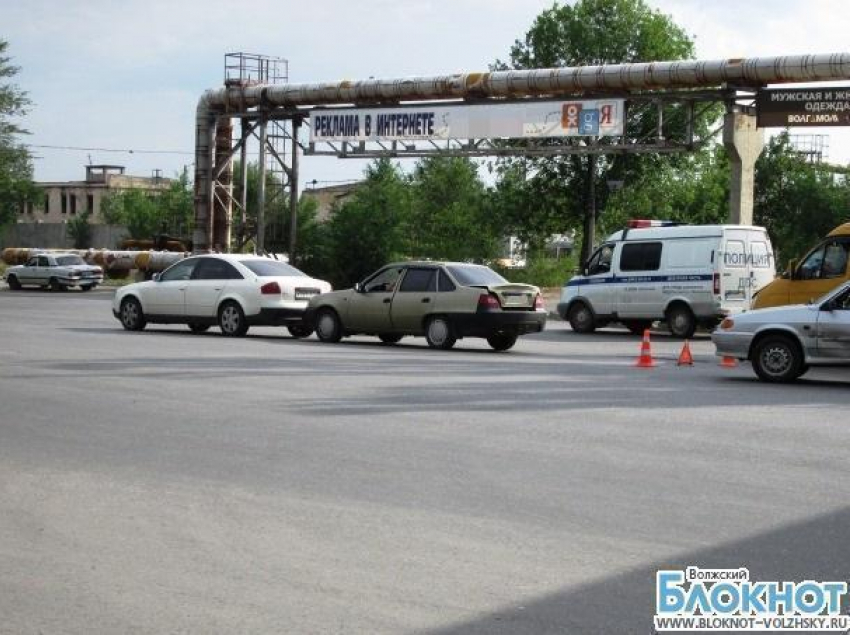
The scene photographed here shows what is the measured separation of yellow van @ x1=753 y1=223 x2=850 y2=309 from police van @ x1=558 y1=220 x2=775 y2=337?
13.5ft

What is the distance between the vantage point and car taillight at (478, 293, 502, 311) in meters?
22.3

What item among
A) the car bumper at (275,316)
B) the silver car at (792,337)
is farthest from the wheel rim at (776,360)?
the car bumper at (275,316)

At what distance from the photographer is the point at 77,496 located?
9.16 meters

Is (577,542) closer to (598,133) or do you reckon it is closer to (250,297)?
(250,297)

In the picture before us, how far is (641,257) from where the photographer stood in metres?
30.0

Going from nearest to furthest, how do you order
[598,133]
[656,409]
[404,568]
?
[404,568] < [656,409] < [598,133]

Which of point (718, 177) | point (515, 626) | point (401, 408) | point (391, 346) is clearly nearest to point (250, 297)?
point (391, 346)

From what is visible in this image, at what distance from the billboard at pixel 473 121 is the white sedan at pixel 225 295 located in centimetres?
1560

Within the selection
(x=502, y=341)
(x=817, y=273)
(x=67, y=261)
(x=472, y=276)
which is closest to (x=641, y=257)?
(x=817, y=273)

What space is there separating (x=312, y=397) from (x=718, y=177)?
58.6 meters

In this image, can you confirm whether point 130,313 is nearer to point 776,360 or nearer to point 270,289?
point 270,289

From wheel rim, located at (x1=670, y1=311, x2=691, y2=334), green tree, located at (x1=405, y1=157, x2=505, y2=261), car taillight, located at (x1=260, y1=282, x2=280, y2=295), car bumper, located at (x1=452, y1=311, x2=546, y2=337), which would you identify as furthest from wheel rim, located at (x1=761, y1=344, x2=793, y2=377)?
green tree, located at (x1=405, y1=157, x2=505, y2=261)

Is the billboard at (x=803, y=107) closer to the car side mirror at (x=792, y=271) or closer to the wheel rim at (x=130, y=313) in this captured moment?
the car side mirror at (x=792, y=271)

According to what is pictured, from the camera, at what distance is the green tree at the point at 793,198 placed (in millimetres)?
73188
